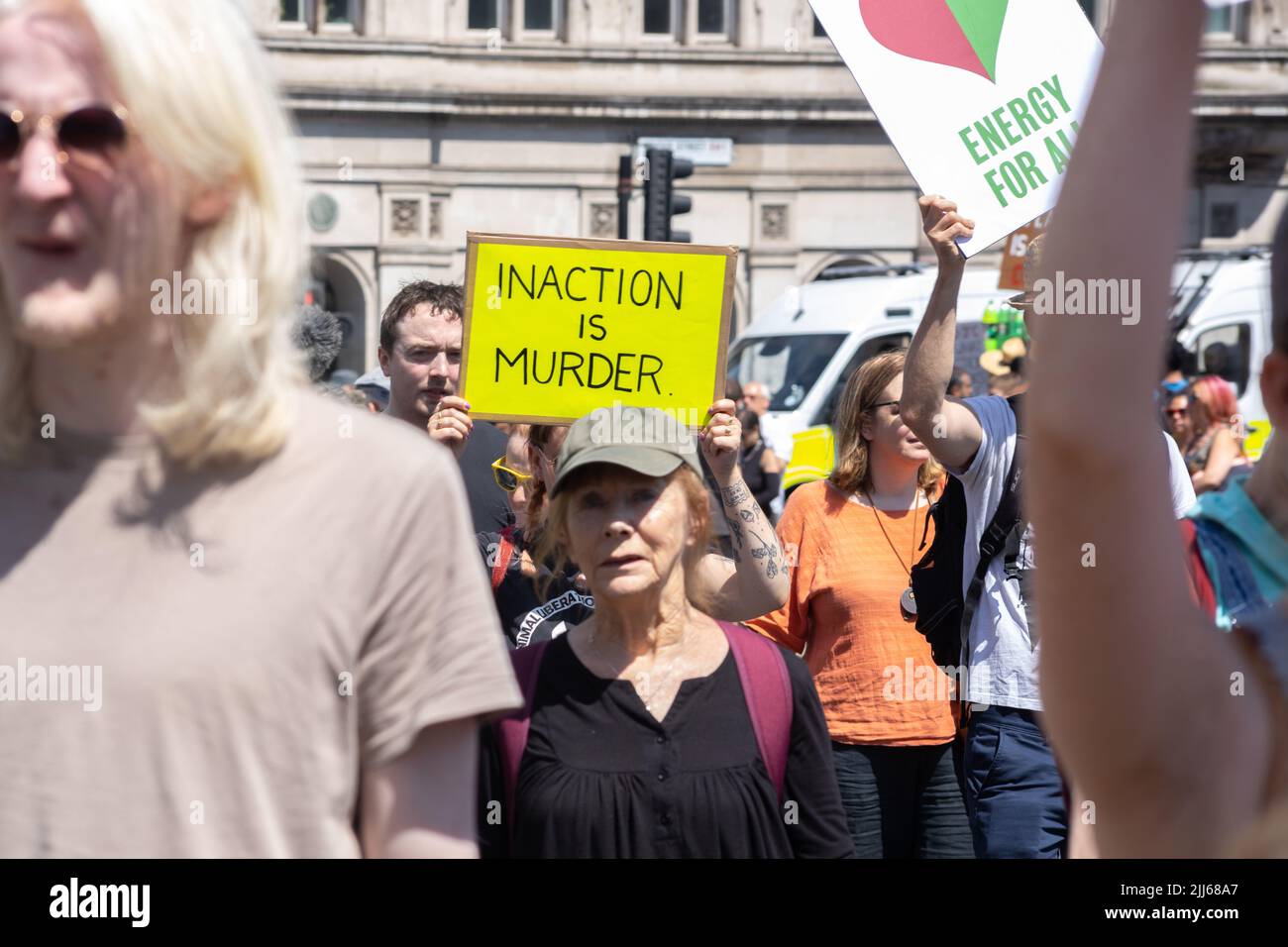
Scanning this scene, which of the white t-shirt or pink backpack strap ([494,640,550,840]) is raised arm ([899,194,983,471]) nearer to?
the white t-shirt

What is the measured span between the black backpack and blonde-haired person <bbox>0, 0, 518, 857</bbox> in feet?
9.00

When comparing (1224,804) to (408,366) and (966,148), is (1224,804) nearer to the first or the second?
(966,148)

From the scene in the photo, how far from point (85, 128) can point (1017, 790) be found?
335 centimetres

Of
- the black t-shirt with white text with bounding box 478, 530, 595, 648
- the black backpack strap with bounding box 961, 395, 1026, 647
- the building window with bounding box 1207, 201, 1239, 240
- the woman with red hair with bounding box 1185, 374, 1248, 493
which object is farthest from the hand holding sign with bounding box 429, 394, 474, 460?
the building window with bounding box 1207, 201, 1239, 240

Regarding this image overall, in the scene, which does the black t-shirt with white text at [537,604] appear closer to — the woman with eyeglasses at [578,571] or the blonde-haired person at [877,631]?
the woman with eyeglasses at [578,571]

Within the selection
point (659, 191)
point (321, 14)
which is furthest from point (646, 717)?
point (321, 14)

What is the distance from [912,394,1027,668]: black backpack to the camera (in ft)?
14.9

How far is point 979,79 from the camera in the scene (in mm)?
4984

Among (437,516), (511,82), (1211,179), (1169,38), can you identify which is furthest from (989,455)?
(1211,179)

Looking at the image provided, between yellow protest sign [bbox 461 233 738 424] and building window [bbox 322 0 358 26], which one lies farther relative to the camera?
building window [bbox 322 0 358 26]

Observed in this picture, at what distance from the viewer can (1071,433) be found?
142cm

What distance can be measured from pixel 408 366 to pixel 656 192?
36.5 ft
